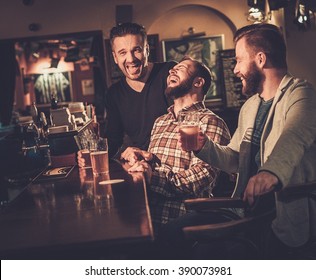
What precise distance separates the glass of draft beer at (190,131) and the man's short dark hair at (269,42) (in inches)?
18.2

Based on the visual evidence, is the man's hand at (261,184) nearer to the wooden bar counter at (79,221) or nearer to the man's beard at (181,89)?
the wooden bar counter at (79,221)

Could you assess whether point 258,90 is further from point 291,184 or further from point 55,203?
point 55,203

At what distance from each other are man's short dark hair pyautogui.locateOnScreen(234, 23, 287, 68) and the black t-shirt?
1096 mm

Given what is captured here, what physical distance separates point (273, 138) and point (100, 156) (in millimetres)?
943

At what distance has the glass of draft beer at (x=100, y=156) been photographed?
2.55 meters

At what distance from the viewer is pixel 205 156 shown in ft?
7.72

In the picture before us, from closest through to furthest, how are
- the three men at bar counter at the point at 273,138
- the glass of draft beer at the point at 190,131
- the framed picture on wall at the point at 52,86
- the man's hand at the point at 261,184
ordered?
1. the man's hand at the point at 261,184
2. the three men at bar counter at the point at 273,138
3. the glass of draft beer at the point at 190,131
4. the framed picture on wall at the point at 52,86

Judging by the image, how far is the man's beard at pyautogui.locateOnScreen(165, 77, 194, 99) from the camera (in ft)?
9.48

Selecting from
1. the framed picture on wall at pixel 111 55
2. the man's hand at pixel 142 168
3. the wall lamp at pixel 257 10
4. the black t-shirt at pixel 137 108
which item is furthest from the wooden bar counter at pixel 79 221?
the framed picture on wall at pixel 111 55

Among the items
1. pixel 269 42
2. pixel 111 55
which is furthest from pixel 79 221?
pixel 111 55

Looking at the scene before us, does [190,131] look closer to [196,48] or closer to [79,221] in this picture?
[79,221]

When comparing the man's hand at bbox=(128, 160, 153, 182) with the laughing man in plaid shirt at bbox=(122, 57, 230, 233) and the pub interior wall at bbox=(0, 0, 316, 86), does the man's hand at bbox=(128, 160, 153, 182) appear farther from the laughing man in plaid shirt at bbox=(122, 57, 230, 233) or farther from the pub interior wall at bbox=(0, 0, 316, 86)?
the pub interior wall at bbox=(0, 0, 316, 86)

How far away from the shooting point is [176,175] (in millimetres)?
2545

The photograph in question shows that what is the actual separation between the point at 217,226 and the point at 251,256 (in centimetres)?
27
